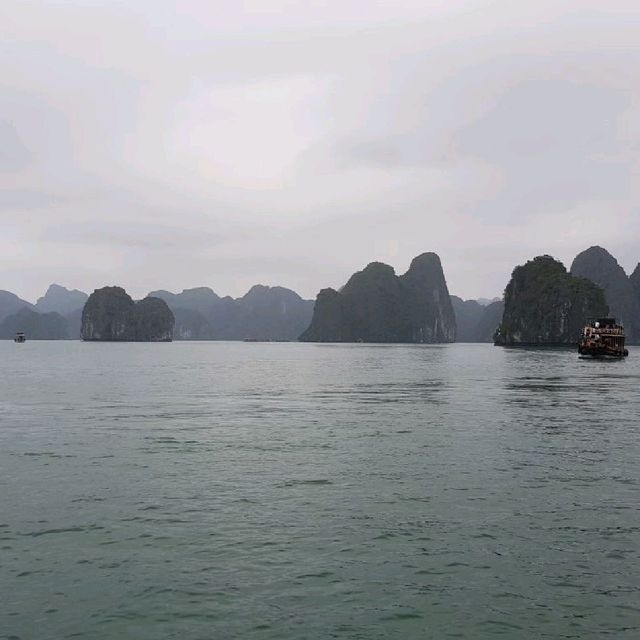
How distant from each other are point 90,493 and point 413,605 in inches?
522

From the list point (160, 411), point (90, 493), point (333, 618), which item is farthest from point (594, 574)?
point (160, 411)

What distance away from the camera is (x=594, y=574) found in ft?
48.0

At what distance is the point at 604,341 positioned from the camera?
582 ft

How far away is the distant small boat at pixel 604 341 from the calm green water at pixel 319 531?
14965 centimetres

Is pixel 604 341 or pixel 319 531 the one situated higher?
pixel 604 341

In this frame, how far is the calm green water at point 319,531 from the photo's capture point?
12.4 meters

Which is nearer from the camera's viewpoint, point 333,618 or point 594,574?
point 333,618

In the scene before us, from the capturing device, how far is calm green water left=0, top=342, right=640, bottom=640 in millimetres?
12391

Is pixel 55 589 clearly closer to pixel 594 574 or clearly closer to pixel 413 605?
pixel 413 605

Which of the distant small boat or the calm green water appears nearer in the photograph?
the calm green water

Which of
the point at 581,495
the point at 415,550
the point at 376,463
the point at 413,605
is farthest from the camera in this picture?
the point at 376,463

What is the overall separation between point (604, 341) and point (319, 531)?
177211 millimetres

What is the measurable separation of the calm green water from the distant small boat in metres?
150

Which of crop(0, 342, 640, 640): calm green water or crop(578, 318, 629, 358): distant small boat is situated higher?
crop(578, 318, 629, 358): distant small boat
